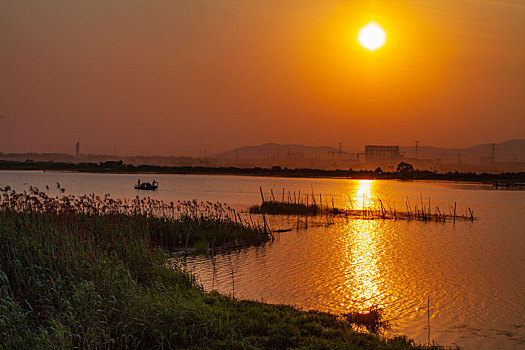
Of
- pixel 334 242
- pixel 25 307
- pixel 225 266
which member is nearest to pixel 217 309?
pixel 25 307

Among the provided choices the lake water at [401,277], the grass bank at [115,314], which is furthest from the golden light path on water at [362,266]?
the grass bank at [115,314]

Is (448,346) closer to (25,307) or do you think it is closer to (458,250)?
(25,307)

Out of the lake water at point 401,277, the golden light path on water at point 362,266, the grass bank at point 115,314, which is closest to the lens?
the grass bank at point 115,314

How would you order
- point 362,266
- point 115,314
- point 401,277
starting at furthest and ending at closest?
point 362,266
point 401,277
point 115,314

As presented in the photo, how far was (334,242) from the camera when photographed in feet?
88.2

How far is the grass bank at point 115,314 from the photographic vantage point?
331 inches

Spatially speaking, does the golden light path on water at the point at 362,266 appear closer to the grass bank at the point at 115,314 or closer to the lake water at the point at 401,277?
the lake water at the point at 401,277

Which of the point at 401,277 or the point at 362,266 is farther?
the point at 362,266

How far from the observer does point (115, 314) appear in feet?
29.5

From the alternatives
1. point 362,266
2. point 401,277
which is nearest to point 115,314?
point 401,277

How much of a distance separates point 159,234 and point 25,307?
12594 millimetres

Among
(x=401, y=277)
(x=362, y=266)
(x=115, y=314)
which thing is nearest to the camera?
(x=115, y=314)

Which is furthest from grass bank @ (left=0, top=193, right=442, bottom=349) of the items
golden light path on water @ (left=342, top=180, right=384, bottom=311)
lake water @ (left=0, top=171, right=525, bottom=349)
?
golden light path on water @ (left=342, top=180, right=384, bottom=311)

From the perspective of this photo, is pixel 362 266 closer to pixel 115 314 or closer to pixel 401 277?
pixel 401 277
